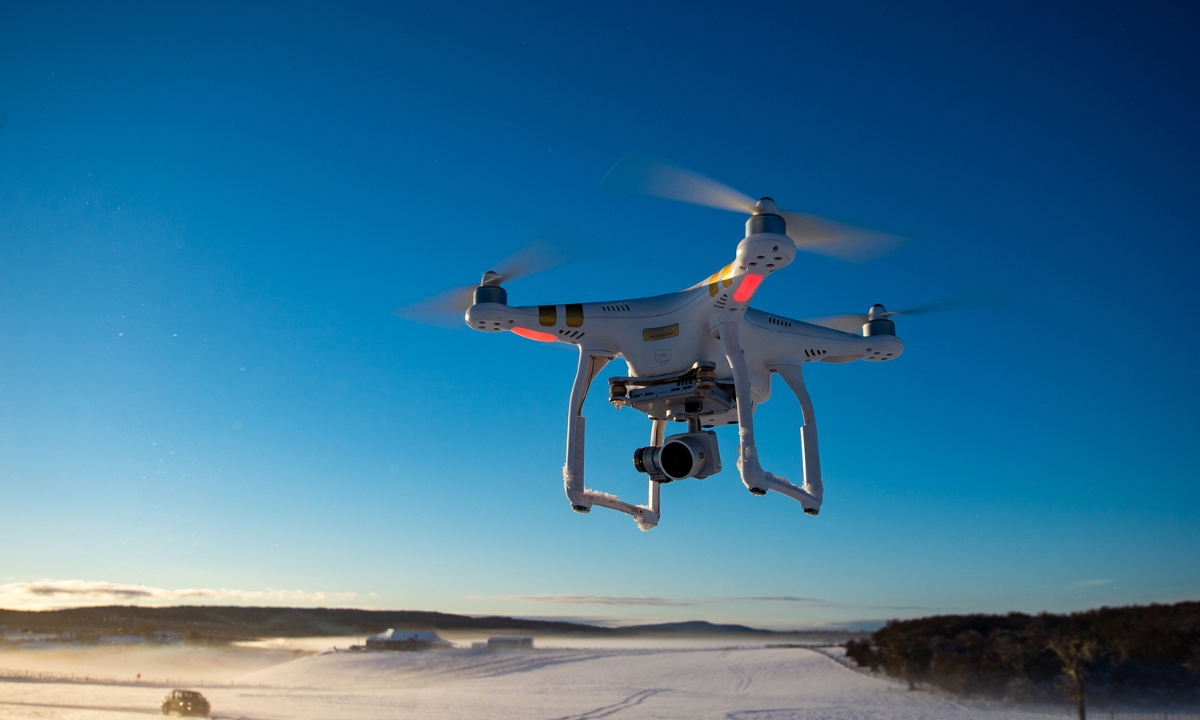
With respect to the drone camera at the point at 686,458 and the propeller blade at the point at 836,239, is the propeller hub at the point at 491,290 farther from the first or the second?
the propeller blade at the point at 836,239

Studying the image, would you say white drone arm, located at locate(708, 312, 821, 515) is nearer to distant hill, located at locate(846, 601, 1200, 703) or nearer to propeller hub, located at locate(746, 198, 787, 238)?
propeller hub, located at locate(746, 198, 787, 238)

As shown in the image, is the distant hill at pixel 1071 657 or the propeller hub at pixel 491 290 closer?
the propeller hub at pixel 491 290

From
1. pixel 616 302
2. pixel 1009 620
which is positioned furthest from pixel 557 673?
pixel 616 302

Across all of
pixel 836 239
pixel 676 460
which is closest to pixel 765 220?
pixel 836 239

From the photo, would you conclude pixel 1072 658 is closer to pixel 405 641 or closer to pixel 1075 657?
pixel 1075 657

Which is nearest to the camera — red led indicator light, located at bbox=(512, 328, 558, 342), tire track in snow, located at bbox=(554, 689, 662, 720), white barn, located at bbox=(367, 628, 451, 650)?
red led indicator light, located at bbox=(512, 328, 558, 342)

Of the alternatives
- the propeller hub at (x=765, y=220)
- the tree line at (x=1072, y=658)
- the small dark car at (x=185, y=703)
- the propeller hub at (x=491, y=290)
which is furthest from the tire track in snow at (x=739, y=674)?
the propeller hub at (x=765, y=220)

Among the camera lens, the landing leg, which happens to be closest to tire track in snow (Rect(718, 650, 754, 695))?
the landing leg
